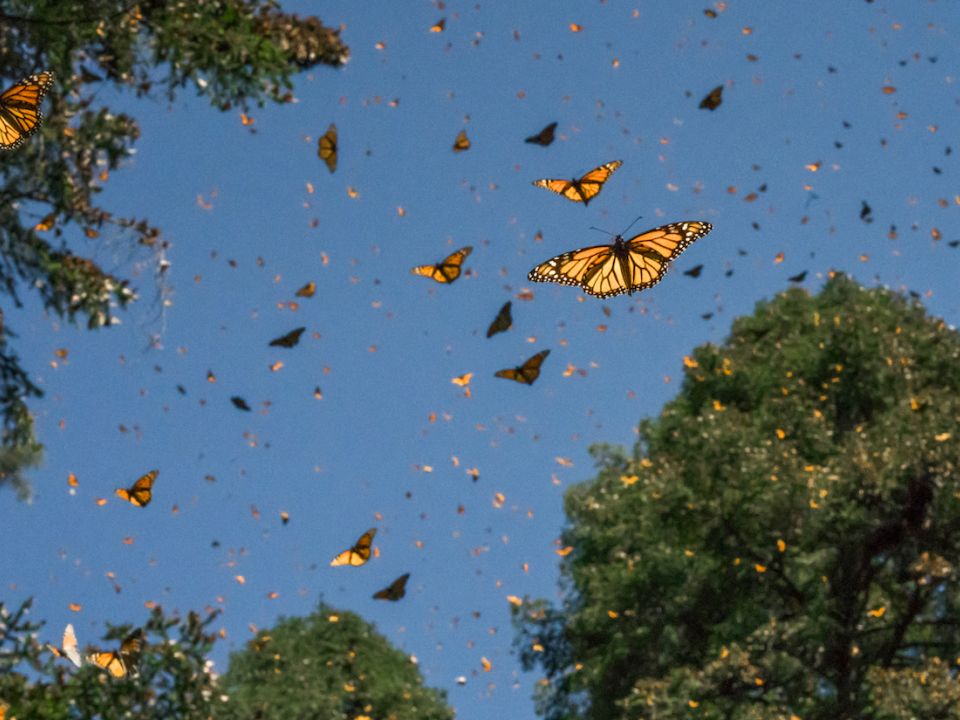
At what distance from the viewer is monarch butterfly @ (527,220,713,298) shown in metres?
7.22

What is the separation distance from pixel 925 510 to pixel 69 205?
1386cm

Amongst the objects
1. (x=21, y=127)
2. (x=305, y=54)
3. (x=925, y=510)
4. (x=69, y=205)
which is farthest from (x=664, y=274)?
(x=925, y=510)

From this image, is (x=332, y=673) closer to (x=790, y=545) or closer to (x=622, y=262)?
(x=790, y=545)

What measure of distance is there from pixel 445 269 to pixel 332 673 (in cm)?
2399

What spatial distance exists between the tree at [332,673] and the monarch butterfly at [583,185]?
79.6 feet

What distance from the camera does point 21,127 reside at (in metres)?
5.21

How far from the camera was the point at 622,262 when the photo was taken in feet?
24.3

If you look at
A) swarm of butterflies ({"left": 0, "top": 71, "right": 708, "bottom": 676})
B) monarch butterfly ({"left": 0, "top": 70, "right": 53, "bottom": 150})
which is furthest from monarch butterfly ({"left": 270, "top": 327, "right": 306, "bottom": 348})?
monarch butterfly ({"left": 0, "top": 70, "right": 53, "bottom": 150})

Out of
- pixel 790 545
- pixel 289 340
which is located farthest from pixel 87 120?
pixel 790 545

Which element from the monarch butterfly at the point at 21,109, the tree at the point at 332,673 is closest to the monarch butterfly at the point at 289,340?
the monarch butterfly at the point at 21,109

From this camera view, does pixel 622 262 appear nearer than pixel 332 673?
Yes

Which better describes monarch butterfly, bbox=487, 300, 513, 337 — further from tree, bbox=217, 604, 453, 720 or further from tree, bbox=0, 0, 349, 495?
tree, bbox=217, 604, 453, 720

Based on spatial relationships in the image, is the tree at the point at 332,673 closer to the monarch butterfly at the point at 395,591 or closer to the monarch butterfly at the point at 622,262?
the monarch butterfly at the point at 395,591

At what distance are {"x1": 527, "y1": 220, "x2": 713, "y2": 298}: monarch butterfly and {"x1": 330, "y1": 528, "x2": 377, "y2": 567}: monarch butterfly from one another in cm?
313
